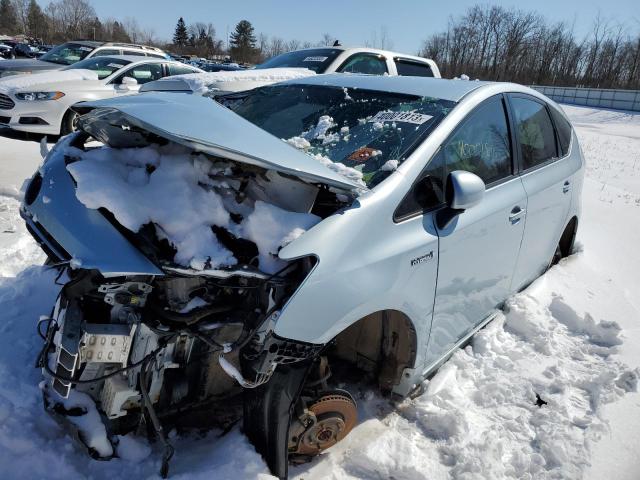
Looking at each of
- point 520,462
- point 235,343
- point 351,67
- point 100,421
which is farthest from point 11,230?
point 351,67

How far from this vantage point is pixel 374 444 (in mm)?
2537

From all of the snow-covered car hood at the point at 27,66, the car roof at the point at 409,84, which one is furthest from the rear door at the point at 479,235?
the snow-covered car hood at the point at 27,66

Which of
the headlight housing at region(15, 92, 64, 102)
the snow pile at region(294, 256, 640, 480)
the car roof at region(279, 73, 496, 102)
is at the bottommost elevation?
the snow pile at region(294, 256, 640, 480)

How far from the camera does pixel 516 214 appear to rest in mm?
3203

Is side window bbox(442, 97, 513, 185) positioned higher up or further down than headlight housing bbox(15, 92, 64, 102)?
higher up

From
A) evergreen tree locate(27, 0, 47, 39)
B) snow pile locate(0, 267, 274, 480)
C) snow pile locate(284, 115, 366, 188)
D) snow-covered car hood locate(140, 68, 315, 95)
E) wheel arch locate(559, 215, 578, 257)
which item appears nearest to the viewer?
snow pile locate(0, 267, 274, 480)

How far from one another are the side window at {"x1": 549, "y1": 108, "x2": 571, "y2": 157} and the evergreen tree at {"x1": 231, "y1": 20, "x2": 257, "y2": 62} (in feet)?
261

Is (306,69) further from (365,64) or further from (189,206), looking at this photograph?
(189,206)

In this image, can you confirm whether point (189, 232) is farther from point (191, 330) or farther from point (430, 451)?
point (430, 451)

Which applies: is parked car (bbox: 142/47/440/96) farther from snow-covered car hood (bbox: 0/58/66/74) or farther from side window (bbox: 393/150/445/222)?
snow-covered car hood (bbox: 0/58/66/74)

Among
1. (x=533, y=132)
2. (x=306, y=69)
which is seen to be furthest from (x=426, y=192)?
(x=306, y=69)

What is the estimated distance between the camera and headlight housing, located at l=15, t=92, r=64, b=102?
828cm

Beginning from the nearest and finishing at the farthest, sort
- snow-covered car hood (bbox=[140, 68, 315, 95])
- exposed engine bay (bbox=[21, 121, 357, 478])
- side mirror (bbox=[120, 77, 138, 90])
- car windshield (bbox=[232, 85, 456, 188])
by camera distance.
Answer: exposed engine bay (bbox=[21, 121, 357, 478])
car windshield (bbox=[232, 85, 456, 188])
snow-covered car hood (bbox=[140, 68, 315, 95])
side mirror (bbox=[120, 77, 138, 90])

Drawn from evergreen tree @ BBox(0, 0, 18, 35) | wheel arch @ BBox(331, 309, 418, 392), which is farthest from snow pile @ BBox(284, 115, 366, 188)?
evergreen tree @ BBox(0, 0, 18, 35)
